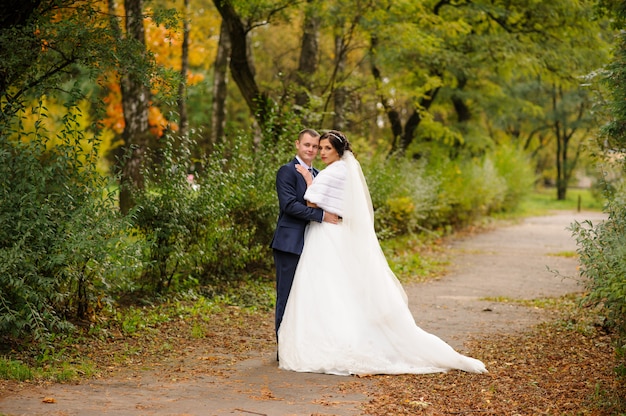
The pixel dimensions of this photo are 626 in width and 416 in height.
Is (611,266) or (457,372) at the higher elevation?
(611,266)

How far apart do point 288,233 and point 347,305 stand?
95 centimetres

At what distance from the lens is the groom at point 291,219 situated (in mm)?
7516

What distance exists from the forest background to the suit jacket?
62.2 inches

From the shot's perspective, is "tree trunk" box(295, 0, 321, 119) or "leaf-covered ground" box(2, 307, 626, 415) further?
"tree trunk" box(295, 0, 321, 119)

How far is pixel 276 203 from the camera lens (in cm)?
1208

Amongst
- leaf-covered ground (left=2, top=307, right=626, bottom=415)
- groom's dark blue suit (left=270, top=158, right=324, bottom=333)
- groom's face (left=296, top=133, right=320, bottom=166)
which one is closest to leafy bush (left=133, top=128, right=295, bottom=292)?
leaf-covered ground (left=2, top=307, right=626, bottom=415)

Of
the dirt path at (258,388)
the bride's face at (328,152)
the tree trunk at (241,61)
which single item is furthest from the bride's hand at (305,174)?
the tree trunk at (241,61)

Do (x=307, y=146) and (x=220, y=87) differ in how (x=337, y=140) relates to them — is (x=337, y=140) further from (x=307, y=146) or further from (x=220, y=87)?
(x=220, y=87)

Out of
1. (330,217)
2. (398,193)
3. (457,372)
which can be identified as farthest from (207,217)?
(398,193)

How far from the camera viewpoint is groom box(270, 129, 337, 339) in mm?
7516

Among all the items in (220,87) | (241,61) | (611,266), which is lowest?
(611,266)

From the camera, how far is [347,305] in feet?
24.0

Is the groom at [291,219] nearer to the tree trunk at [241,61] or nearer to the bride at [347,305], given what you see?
the bride at [347,305]

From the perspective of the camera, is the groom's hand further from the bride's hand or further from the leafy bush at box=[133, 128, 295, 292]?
the leafy bush at box=[133, 128, 295, 292]
